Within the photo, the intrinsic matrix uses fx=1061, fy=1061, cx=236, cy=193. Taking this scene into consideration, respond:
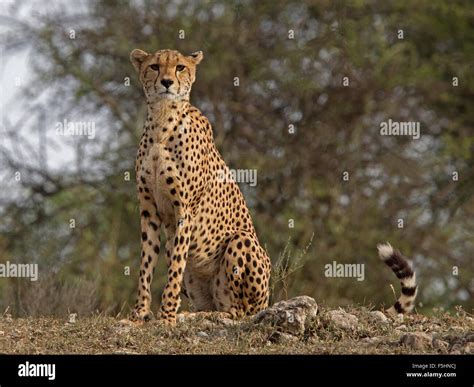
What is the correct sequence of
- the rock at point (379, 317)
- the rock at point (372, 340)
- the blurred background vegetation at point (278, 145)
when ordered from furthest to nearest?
the blurred background vegetation at point (278, 145), the rock at point (379, 317), the rock at point (372, 340)

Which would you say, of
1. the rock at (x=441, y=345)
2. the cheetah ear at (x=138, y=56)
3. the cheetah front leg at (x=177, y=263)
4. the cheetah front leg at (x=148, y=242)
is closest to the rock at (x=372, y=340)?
the rock at (x=441, y=345)

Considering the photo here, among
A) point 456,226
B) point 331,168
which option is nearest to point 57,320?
point 331,168

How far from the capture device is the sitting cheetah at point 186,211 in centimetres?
605

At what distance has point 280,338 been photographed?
5520 mm

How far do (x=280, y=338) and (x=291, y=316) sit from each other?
0.15 metres

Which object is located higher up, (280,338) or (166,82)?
(166,82)

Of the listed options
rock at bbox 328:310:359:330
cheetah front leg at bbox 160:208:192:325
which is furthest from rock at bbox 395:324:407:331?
cheetah front leg at bbox 160:208:192:325

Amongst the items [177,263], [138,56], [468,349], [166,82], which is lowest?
[468,349]

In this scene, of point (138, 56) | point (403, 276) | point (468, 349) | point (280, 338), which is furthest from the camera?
point (403, 276)

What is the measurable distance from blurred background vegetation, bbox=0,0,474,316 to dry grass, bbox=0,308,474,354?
4.44 meters

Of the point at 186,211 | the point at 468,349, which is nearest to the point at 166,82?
the point at 186,211

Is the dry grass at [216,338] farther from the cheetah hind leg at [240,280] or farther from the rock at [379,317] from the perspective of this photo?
the cheetah hind leg at [240,280]

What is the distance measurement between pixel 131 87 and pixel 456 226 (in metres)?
3.73

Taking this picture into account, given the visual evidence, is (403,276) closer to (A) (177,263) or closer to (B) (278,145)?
(A) (177,263)
